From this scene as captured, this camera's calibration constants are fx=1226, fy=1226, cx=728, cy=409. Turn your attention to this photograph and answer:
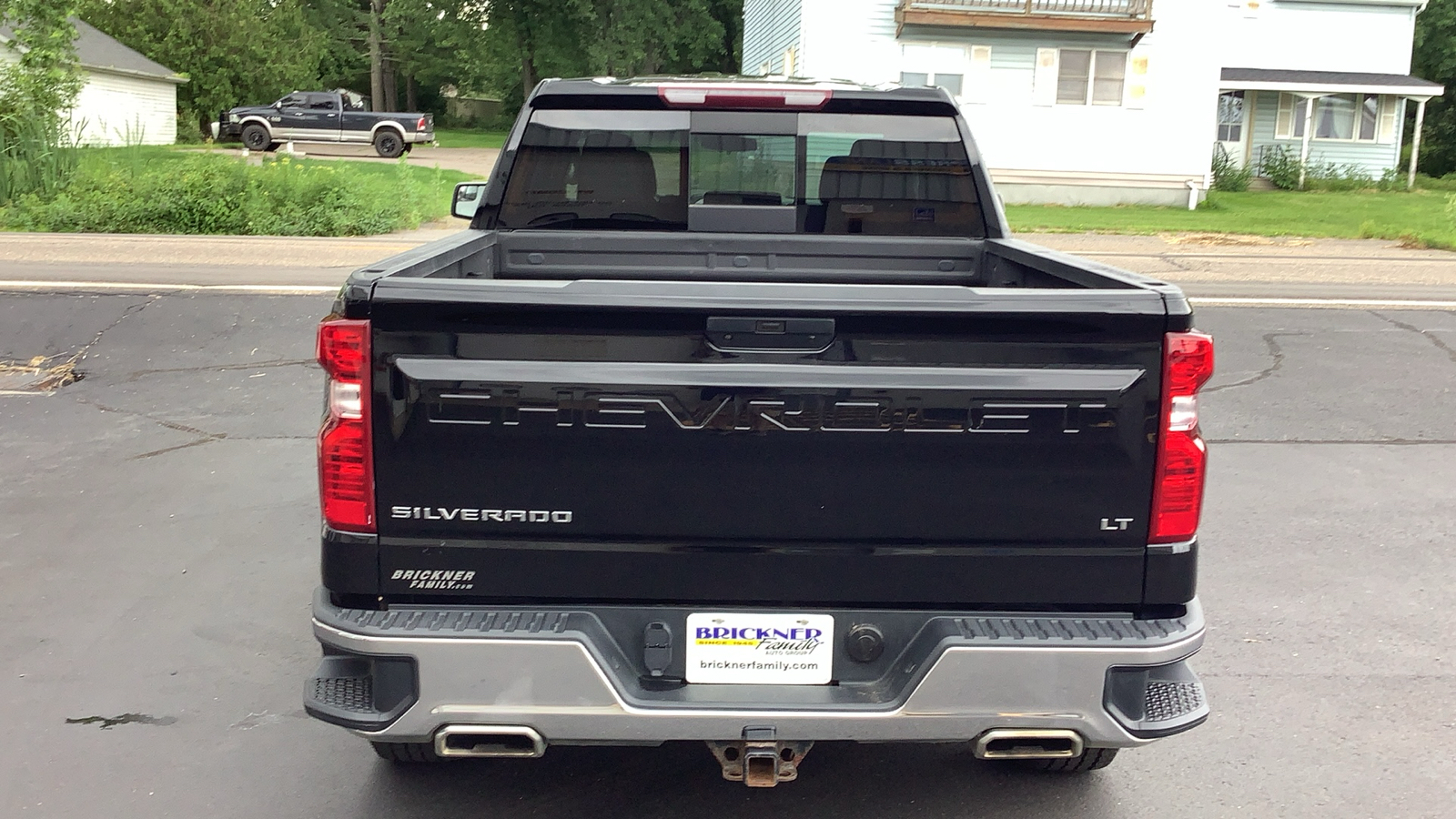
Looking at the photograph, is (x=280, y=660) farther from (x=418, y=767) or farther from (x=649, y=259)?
(x=649, y=259)

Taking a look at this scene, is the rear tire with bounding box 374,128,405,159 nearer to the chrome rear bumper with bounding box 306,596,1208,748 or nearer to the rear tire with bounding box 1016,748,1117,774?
the rear tire with bounding box 1016,748,1117,774

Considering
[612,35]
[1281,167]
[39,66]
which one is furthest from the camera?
[612,35]

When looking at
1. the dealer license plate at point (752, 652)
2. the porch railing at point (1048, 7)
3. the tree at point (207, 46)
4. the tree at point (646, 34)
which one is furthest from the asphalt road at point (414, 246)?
the tree at point (646, 34)

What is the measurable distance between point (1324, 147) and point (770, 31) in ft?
54.3

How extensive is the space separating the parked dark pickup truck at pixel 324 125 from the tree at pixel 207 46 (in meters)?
7.97

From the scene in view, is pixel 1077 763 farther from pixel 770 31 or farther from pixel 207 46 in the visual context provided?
pixel 207 46

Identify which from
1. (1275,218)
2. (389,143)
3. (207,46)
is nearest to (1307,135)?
(1275,218)

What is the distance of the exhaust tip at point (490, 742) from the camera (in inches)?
110

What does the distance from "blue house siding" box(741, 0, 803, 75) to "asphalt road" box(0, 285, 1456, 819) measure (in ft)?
66.9

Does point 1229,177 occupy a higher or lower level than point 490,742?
higher

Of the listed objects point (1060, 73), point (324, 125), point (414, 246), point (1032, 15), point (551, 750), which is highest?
point (1032, 15)

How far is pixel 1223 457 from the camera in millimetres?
7457

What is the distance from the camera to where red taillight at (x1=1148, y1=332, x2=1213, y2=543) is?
8.98 ft

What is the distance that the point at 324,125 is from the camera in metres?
36.8
